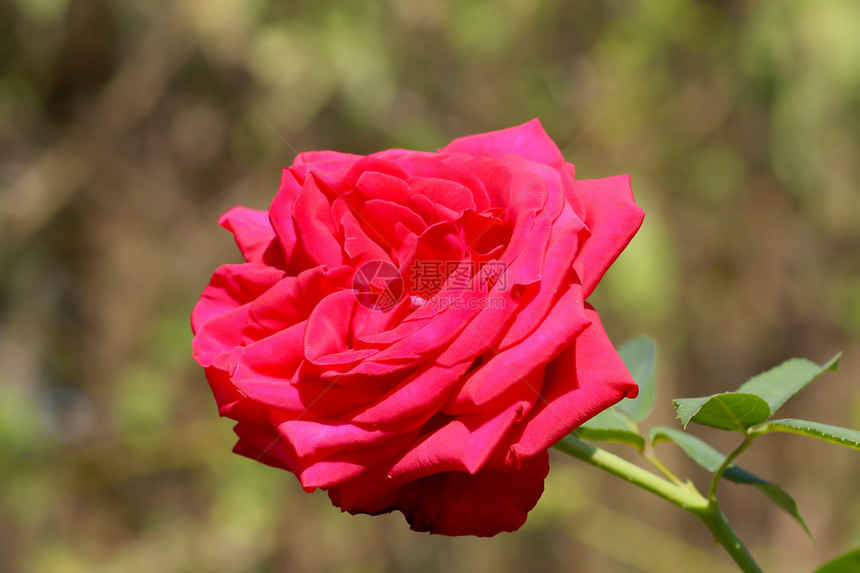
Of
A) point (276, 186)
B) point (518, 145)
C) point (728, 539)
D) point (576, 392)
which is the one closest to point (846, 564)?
point (728, 539)

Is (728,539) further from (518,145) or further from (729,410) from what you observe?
(518,145)

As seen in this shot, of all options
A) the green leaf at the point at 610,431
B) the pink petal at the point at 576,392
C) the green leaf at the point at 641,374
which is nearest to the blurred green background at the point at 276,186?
the green leaf at the point at 641,374

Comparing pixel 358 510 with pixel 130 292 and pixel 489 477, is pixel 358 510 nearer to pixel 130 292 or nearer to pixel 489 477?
pixel 489 477

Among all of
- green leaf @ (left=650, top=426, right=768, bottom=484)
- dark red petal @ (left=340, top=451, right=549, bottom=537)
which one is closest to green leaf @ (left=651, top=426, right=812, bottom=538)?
green leaf @ (left=650, top=426, right=768, bottom=484)

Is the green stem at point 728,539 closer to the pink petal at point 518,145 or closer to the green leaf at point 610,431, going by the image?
the green leaf at point 610,431

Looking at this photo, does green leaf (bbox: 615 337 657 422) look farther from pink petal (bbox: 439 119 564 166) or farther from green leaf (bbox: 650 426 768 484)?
pink petal (bbox: 439 119 564 166)
